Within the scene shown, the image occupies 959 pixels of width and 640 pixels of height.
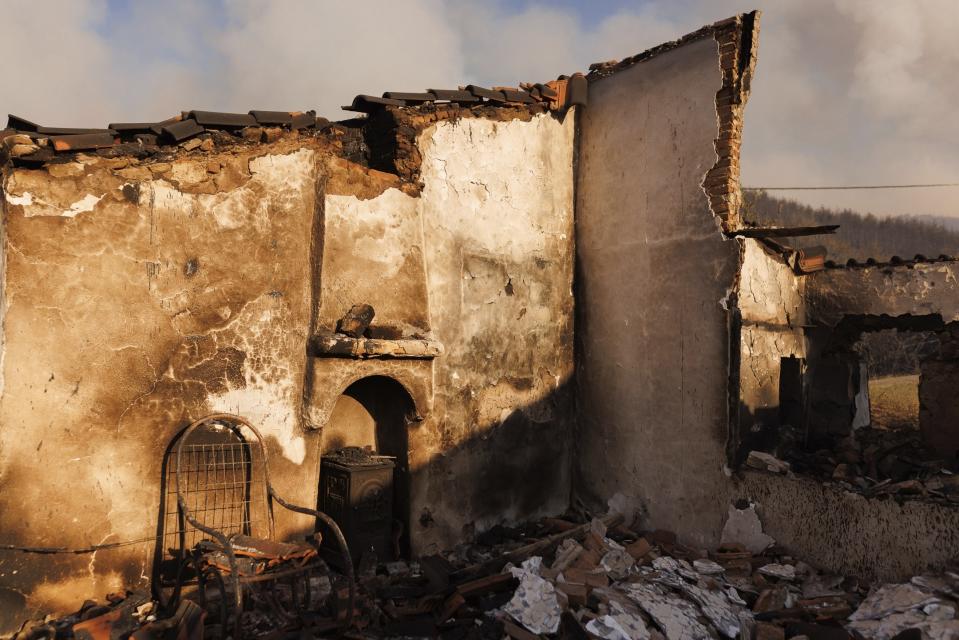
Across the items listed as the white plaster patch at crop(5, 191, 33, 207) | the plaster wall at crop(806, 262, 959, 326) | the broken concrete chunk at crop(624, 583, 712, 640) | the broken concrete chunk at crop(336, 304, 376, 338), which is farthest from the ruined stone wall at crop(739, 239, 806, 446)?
the white plaster patch at crop(5, 191, 33, 207)

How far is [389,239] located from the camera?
6.83m

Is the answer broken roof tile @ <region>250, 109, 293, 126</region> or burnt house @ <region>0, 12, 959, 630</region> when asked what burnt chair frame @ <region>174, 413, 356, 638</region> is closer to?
burnt house @ <region>0, 12, 959, 630</region>

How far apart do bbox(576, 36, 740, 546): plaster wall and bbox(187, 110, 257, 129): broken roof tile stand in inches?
184

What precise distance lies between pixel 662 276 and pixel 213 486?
559 centimetres

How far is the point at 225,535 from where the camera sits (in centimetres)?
545

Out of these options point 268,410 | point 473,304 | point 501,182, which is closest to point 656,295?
point 473,304

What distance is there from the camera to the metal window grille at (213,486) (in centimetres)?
537

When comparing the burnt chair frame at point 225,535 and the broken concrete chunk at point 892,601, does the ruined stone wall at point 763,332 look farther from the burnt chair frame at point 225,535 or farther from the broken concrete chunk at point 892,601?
the burnt chair frame at point 225,535

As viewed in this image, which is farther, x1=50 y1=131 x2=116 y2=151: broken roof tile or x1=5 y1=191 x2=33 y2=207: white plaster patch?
x1=50 y1=131 x2=116 y2=151: broken roof tile

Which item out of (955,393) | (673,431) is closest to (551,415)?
(673,431)

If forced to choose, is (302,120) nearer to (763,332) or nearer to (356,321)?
(356,321)

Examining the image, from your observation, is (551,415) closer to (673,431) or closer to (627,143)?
(673,431)

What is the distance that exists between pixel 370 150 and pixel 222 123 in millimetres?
2056

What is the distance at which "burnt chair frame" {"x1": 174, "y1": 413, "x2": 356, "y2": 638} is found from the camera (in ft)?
14.7
